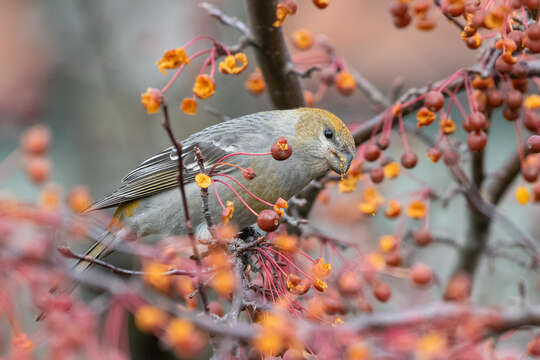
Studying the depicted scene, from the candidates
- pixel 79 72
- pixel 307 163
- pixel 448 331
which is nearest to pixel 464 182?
pixel 307 163

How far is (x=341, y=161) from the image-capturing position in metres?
3.18

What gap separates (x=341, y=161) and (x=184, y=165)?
3.19ft

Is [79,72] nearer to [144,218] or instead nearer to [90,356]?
[144,218]

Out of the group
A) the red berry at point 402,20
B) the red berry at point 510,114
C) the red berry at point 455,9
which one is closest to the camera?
the red berry at point 455,9

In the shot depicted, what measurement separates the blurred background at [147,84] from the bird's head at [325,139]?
134 centimetres

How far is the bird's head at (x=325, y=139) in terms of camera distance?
3205 mm

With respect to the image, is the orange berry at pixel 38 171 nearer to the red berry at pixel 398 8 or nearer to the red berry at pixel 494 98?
the red berry at pixel 398 8

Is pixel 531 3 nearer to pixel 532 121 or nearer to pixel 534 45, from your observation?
pixel 534 45

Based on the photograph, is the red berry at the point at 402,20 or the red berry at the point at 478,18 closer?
the red berry at the point at 478,18

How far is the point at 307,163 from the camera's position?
11.1 ft

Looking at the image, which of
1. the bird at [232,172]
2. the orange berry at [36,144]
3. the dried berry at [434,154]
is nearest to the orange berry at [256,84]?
the bird at [232,172]

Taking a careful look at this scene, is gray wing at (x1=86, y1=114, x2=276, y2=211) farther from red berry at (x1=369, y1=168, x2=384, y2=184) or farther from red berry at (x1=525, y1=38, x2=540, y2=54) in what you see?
red berry at (x1=525, y1=38, x2=540, y2=54)

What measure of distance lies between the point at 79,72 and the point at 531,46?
5.99 m

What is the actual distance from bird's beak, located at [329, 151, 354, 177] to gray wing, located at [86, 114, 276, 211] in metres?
0.57
